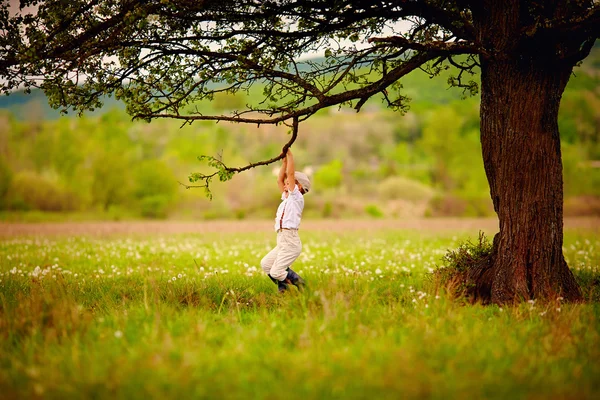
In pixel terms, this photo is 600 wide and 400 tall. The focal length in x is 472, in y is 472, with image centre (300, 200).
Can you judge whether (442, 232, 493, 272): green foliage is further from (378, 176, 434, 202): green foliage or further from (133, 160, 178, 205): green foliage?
(133, 160, 178, 205): green foliage

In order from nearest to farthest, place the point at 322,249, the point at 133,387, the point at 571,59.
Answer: the point at 133,387, the point at 571,59, the point at 322,249

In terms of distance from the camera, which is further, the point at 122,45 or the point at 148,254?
the point at 148,254

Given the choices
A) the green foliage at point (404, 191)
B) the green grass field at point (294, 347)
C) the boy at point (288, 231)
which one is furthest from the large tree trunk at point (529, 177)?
the green foliage at point (404, 191)

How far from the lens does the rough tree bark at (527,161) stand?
277 inches

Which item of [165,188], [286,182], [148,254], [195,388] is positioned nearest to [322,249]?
[148,254]

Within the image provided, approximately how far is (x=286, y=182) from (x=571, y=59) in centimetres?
466

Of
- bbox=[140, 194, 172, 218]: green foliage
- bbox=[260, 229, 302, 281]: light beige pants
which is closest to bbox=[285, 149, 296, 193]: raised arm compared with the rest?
bbox=[260, 229, 302, 281]: light beige pants

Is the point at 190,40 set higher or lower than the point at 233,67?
higher

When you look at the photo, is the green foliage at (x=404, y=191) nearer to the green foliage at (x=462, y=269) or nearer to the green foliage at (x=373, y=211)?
the green foliage at (x=373, y=211)

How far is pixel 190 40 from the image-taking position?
309 inches

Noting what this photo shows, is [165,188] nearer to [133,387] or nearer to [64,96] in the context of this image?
[64,96]

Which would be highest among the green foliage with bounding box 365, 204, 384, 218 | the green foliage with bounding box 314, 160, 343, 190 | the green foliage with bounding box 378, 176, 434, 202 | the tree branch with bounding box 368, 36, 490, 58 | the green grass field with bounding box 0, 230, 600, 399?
the green foliage with bounding box 314, 160, 343, 190

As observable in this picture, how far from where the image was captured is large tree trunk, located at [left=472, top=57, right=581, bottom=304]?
704cm

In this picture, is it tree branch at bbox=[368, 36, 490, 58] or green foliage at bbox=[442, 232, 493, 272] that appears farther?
green foliage at bbox=[442, 232, 493, 272]
